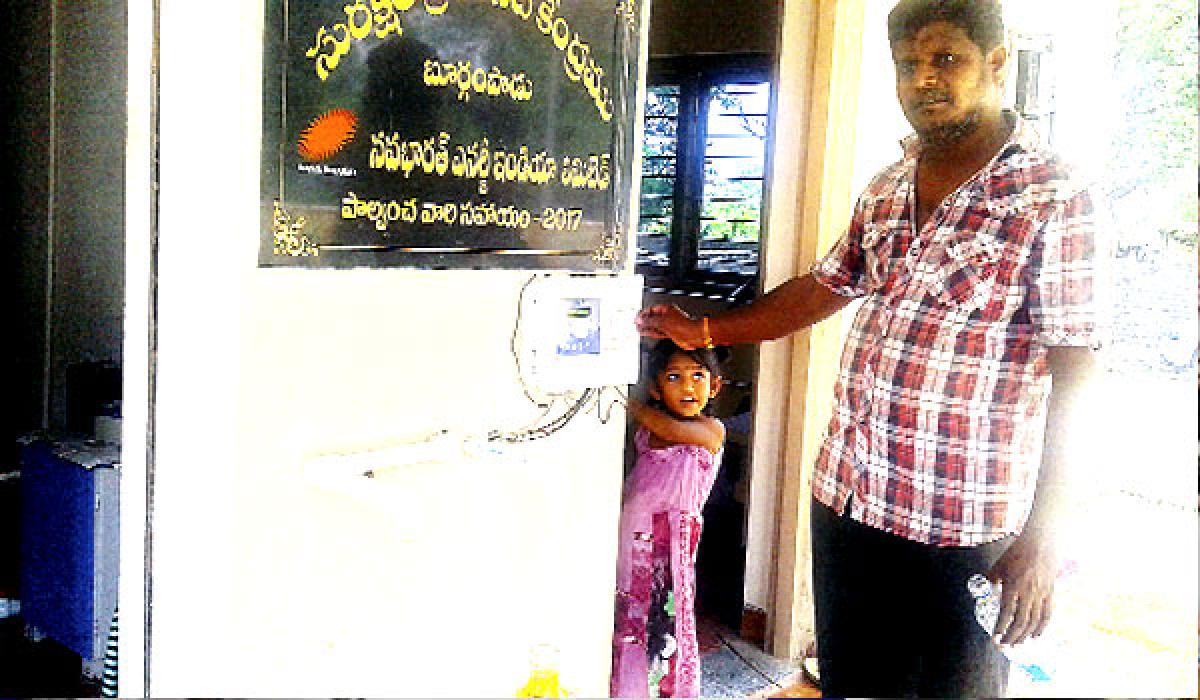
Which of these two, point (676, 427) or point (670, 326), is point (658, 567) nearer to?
point (676, 427)

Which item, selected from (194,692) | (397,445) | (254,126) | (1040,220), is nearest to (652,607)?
(397,445)

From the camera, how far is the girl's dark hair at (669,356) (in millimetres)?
2307

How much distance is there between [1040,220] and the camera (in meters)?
1.56

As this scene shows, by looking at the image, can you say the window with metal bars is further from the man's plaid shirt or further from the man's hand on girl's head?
the man's plaid shirt

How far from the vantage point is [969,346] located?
163cm

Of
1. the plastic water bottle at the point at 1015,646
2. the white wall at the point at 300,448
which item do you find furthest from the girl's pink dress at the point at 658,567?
the plastic water bottle at the point at 1015,646

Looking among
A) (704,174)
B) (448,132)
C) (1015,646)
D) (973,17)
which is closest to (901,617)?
(1015,646)

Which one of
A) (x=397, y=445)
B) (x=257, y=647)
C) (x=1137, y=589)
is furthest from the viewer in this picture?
(x=397, y=445)

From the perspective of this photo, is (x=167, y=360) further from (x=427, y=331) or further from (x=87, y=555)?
(x=87, y=555)

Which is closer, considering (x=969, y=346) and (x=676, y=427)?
(x=969, y=346)

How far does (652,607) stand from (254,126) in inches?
52.6

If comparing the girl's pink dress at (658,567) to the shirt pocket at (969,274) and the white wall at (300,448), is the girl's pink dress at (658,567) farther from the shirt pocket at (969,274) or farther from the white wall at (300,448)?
the shirt pocket at (969,274)

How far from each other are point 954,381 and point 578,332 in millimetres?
654

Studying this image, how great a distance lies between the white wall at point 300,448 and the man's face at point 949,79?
2.32 feet
